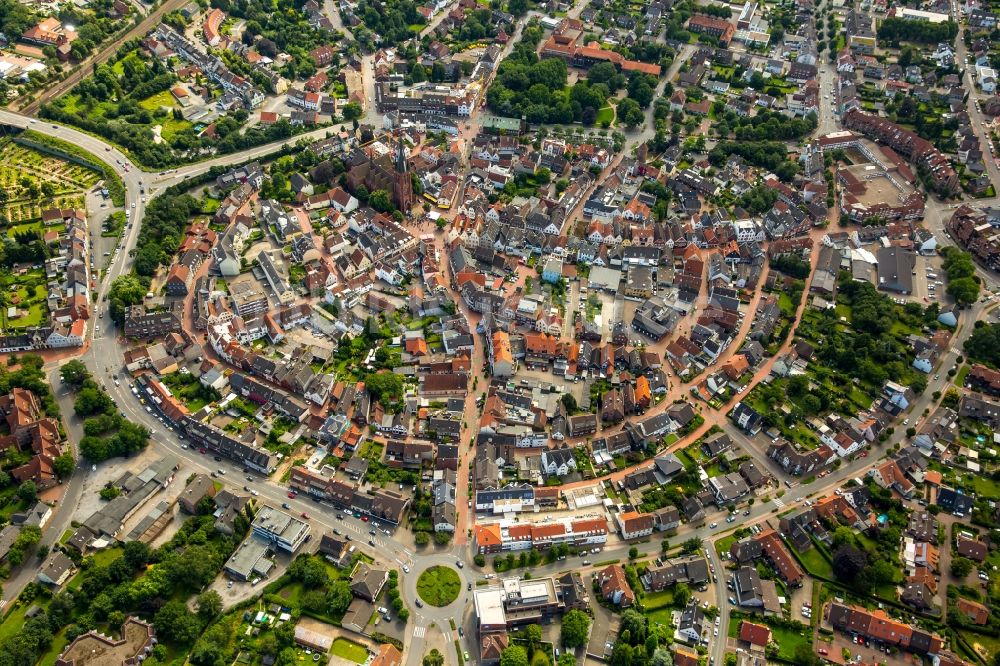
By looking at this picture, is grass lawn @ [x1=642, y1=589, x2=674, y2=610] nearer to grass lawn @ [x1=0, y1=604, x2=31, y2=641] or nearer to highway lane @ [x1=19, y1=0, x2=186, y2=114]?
grass lawn @ [x1=0, y1=604, x2=31, y2=641]

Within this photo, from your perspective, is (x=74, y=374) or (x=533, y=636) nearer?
(x=533, y=636)

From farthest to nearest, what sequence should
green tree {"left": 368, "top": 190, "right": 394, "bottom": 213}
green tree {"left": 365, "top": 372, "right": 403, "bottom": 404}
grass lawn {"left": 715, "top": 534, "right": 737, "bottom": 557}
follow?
green tree {"left": 368, "top": 190, "right": 394, "bottom": 213}, green tree {"left": 365, "top": 372, "right": 403, "bottom": 404}, grass lawn {"left": 715, "top": 534, "right": 737, "bottom": 557}

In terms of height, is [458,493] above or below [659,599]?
above

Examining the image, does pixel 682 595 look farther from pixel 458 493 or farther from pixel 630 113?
pixel 630 113

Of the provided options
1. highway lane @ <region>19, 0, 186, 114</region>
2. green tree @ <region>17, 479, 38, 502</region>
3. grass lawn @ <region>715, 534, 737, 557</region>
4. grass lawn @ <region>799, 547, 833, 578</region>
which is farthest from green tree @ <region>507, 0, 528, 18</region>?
green tree @ <region>17, 479, 38, 502</region>

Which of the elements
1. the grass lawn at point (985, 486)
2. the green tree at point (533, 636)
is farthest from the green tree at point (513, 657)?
the grass lawn at point (985, 486)

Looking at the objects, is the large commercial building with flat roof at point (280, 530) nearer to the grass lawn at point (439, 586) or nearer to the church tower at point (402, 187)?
the grass lawn at point (439, 586)

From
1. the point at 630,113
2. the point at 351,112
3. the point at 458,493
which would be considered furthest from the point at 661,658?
the point at 351,112
